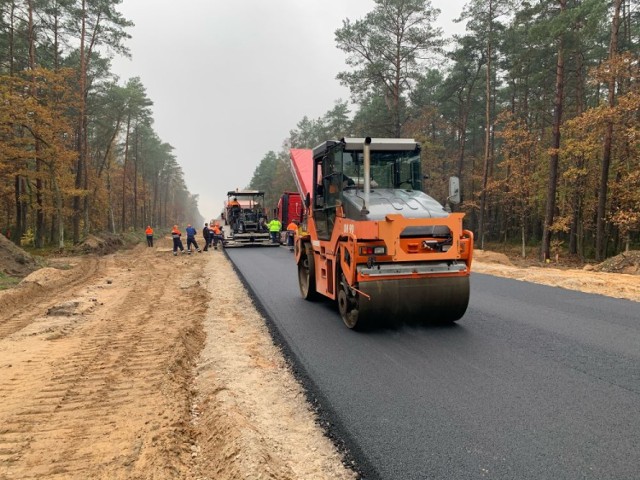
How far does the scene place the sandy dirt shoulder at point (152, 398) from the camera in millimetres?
2676

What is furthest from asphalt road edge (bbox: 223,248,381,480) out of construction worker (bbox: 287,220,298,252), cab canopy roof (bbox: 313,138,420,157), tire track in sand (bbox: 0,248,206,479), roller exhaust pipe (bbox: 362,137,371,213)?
construction worker (bbox: 287,220,298,252)

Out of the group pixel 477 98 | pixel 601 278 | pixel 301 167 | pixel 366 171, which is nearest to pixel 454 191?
pixel 366 171

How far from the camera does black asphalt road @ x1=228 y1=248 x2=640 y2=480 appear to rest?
8.13 ft

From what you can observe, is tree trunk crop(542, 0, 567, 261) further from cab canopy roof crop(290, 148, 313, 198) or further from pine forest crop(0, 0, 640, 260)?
cab canopy roof crop(290, 148, 313, 198)

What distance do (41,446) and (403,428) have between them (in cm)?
248

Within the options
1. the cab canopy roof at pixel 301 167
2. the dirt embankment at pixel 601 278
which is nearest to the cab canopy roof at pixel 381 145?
the dirt embankment at pixel 601 278

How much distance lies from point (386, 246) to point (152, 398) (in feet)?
9.41

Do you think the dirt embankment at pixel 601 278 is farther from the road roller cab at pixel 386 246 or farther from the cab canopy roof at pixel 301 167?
the cab canopy roof at pixel 301 167

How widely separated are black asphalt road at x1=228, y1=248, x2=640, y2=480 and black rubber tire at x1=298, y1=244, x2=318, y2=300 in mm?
1065

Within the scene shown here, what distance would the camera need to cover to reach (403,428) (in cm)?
287

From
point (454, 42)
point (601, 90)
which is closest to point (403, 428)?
point (454, 42)

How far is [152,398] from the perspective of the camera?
12.2 feet

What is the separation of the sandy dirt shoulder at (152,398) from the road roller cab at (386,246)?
1331mm

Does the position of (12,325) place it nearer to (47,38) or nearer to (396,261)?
(396,261)
